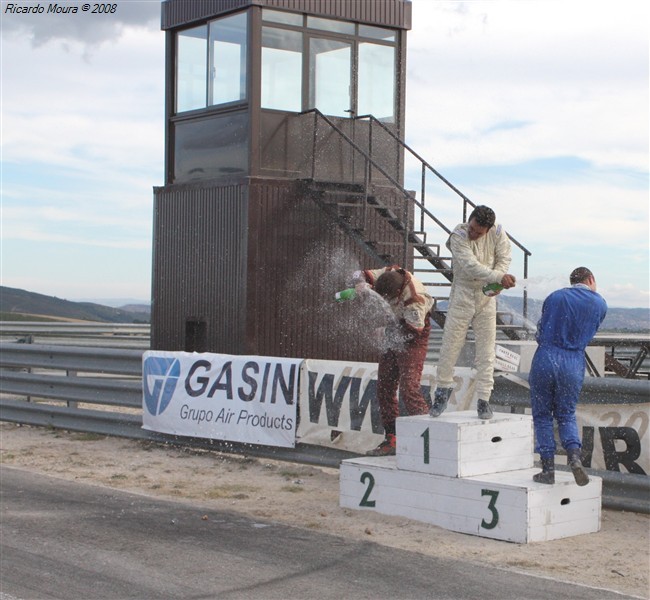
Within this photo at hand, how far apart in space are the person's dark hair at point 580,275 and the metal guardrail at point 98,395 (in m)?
1.27

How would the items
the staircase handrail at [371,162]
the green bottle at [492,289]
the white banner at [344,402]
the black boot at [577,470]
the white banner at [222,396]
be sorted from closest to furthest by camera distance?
the black boot at [577,470] < the green bottle at [492,289] < the white banner at [344,402] < the white banner at [222,396] < the staircase handrail at [371,162]

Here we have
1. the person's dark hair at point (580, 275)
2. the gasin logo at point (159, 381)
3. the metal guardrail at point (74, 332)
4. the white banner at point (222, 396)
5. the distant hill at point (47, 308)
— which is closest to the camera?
the person's dark hair at point (580, 275)

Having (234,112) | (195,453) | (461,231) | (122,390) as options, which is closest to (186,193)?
(234,112)

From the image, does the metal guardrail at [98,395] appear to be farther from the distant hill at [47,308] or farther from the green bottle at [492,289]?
the distant hill at [47,308]

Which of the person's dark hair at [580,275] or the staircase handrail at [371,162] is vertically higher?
the staircase handrail at [371,162]

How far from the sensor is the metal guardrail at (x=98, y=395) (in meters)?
10.8

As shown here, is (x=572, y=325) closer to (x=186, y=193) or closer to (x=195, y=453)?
(x=195, y=453)

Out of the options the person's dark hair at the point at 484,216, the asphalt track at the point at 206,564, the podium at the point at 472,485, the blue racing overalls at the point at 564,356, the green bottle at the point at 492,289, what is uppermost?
the person's dark hair at the point at 484,216

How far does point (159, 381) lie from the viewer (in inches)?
503

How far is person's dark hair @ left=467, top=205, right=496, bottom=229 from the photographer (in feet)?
28.9

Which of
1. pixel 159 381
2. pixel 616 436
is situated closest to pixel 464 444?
pixel 616 436

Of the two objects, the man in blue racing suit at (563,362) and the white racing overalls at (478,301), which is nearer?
the man in blue racing suit at (563,362)

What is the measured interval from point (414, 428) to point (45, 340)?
19830mm

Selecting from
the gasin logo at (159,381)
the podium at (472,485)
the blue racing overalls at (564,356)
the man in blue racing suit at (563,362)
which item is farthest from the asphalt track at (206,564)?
the gasin logo at (159,381)
